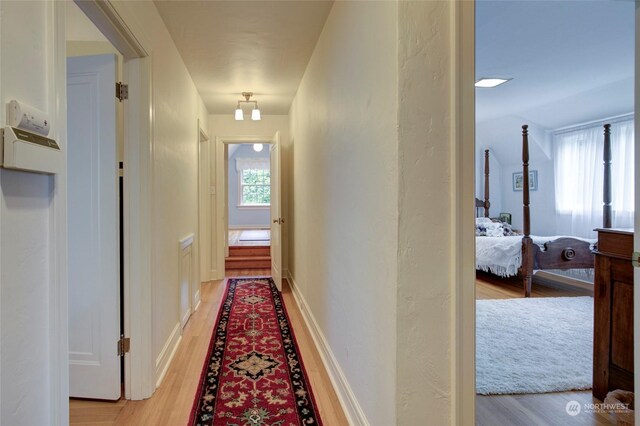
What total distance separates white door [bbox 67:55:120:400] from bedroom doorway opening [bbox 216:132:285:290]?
2266 mm

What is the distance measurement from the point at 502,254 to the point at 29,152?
4.64 meters

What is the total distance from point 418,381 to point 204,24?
2.40m

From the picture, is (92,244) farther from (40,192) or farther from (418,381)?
(418,381)

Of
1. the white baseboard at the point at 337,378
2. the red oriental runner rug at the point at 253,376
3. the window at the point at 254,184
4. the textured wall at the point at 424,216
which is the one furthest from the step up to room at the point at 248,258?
the textured wall at the point at 424,216

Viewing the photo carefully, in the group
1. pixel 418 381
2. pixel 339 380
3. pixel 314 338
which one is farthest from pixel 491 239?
pixel 418 381

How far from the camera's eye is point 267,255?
18.6 feet

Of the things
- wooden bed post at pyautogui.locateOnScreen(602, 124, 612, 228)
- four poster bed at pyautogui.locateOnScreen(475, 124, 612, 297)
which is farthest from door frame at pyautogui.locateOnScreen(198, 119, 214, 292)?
wooden bed post at pyautogui.locateOnScreen(602, 124, 612, 228)

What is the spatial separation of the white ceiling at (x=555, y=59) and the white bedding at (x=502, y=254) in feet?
→ 6.02

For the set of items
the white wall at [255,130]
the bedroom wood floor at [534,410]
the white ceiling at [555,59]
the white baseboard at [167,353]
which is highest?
the white ceiling at [555,59]

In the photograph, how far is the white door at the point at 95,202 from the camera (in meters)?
1.79

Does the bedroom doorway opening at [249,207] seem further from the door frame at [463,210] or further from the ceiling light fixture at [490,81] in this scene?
the door frame at [463,210]

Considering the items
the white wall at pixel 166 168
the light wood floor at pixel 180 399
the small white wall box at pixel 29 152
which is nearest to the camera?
the small white wall box at pixel 29 152

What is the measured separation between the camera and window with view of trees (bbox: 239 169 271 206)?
942 cm

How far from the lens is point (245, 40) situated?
250 cm
